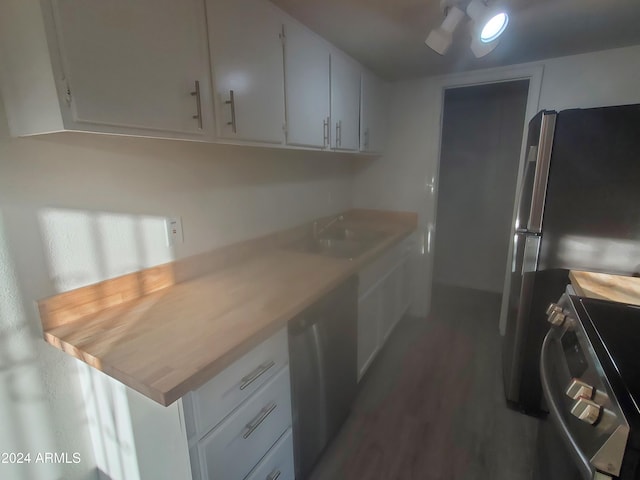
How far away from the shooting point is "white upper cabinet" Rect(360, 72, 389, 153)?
7.36ft

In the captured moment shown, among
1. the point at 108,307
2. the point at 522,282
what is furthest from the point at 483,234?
the point at 108,307

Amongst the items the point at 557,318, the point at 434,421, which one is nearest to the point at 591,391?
the point at 557,318

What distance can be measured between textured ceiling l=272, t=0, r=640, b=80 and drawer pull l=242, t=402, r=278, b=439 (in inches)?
63.0

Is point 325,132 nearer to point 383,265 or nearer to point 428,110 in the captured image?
point 383,265

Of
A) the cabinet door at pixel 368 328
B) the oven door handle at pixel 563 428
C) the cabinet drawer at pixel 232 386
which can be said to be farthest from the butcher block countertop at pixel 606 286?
the cabinet drawer at pixel 232 386

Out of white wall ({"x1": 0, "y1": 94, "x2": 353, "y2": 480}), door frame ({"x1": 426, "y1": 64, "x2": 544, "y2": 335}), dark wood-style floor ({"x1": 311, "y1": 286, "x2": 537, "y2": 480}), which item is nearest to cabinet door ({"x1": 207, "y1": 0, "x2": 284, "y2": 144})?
white wall ({"x1": 0, "y1": 94, "x2": 353, "y2": 480})

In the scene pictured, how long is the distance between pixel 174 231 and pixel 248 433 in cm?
83

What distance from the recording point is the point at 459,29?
162 cm

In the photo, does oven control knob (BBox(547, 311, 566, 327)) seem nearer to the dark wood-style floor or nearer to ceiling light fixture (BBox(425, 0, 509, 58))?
the dark wood-style floor

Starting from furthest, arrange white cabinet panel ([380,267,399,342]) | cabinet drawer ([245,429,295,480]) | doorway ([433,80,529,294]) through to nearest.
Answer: doorway ([433,80,529,294]) < white cabinet panel ([380,267,399,342]) < cabinet drawer ([245,429,295,480])

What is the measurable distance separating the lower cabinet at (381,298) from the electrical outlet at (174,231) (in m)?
0.96

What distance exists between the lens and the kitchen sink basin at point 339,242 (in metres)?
2.09

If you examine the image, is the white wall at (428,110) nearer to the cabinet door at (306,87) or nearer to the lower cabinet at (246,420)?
the cabinet door at (306,87)

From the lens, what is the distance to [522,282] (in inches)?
67.5
